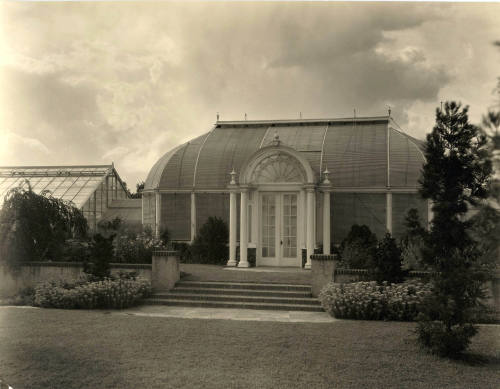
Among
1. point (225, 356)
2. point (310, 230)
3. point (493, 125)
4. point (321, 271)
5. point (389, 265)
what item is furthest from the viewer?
point (310, 230)

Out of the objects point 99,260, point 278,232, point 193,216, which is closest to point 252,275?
point 278,232

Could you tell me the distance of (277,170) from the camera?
1881 cm

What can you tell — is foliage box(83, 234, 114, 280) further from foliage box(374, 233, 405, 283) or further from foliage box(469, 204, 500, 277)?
foliage box(469, 204, 500, 277)

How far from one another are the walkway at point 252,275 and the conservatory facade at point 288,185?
4.10ft

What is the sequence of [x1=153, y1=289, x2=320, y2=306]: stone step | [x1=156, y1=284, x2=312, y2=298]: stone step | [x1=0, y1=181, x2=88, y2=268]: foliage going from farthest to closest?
[x1=0, y1=181, x2=88, y2=268]: foliage
[x1=156, y1=284, x2=312, y2=298]: stone step
[x1=153, y1=289, x2=320, y2=306]: stone step

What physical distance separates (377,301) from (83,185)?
2049cm

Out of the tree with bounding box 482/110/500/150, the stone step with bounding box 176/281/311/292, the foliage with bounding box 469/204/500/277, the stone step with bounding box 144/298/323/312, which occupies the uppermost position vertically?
the tree with bounding box 482/110/500/150

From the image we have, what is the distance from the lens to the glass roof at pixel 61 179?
27.7 meters

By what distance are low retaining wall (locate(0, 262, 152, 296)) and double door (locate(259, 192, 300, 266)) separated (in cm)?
556

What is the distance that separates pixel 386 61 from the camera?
965 centimetres

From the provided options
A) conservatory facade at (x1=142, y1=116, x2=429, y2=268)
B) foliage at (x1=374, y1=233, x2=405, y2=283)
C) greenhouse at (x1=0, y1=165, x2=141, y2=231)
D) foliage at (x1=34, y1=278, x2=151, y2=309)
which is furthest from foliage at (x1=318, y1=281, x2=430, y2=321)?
greenhouse at (x1=0, y1=165, x2=141, y2=231)

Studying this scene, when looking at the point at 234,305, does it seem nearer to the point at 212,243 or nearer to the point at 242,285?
the point at 242,285

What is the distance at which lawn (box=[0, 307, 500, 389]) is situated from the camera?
23.6 ft

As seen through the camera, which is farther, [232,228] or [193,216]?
[193,216]
